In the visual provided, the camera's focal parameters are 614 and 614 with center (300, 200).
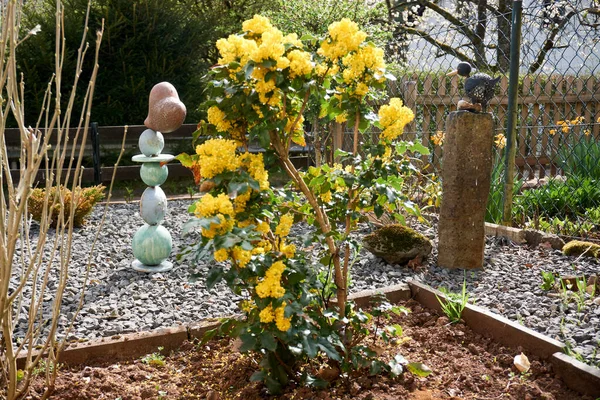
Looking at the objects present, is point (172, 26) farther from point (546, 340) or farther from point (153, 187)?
point (546, 340)

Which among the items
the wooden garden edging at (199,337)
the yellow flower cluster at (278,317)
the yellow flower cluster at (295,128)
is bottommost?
the wooden garden edging at (199,337)

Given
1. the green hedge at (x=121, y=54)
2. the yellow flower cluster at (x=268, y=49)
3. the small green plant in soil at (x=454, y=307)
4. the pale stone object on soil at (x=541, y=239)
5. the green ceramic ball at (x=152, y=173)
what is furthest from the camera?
the green hedge at (x=121, y=54)

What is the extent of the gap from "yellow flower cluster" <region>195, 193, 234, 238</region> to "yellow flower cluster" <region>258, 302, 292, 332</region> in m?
0.22

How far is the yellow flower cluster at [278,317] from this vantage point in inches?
70.5

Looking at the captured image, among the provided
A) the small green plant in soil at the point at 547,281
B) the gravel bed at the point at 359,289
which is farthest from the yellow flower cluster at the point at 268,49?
the small green plant in soil at the point at 547,281

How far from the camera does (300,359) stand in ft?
6.73

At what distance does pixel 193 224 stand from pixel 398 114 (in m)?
0.81

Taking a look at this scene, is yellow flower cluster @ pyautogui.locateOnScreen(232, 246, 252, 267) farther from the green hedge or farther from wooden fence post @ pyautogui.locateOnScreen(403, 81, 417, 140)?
the green hedge

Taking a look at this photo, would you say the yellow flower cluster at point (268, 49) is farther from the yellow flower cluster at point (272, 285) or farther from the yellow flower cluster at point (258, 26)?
the yellow flower cluster at point (272, 285)

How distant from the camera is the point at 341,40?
188 centimetres

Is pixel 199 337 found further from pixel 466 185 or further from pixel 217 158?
pixel 466 185

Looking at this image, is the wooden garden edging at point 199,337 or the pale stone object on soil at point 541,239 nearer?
the wooden garden edging at point 199,337

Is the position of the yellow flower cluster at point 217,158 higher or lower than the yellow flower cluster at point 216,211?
higher

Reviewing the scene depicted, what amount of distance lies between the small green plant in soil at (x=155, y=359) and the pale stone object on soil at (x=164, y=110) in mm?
1587
